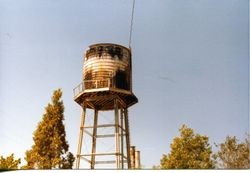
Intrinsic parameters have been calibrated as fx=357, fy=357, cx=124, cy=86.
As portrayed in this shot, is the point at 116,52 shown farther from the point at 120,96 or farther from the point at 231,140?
the point at 231,140

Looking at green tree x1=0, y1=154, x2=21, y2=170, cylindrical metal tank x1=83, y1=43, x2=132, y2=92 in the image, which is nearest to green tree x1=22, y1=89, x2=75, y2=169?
green tree x1=0, y1=154, x2=21, y2=170

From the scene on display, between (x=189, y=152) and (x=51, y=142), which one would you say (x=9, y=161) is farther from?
(x=189, y=152)

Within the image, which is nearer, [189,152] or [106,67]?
[106,67]

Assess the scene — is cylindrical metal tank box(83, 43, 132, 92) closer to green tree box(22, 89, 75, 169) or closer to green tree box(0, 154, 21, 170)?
green tree box(22, 89, 75, 169)

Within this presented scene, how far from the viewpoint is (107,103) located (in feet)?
67.7

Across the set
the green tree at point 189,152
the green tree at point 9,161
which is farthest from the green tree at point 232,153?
the green tree at point 9,161

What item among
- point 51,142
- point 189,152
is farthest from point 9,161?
point 189,152

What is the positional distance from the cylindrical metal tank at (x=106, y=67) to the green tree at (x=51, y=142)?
10.9 ft

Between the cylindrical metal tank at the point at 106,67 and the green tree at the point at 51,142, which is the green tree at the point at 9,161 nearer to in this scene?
the green tree at the point at 51,142

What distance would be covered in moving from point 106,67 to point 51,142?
5.80 meters

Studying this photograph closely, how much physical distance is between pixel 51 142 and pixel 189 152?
27.8 feet

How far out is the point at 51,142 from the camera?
2144 centimetres

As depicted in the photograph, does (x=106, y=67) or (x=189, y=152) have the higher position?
(x=106, y=67)

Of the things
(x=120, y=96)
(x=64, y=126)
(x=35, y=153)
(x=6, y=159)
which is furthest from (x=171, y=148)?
(x=6, y=159)
